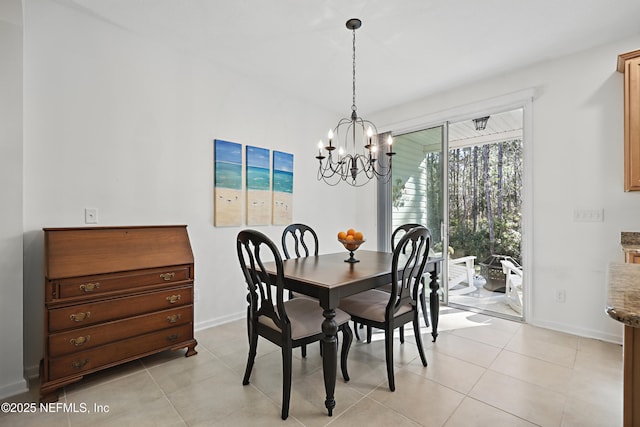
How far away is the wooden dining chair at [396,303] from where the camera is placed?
1.90m

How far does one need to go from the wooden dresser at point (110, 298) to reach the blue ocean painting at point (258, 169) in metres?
1.08

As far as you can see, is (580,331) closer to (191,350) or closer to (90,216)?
(191,350)

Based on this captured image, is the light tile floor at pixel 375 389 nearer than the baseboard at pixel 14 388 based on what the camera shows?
Yes

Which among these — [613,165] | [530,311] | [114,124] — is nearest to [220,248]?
[114,124]

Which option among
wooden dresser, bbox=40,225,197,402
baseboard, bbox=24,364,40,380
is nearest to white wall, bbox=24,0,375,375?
baseboard, bbox=24,364,40,380

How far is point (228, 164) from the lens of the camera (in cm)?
309

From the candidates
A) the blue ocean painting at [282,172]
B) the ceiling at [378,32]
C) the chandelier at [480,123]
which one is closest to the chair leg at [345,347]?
the blue ocean painting at [282,172]

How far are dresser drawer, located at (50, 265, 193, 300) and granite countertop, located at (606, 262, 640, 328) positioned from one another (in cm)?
238

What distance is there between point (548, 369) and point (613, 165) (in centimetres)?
180

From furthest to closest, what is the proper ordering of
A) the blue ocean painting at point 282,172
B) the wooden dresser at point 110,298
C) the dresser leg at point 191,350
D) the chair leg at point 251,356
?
the blue ocean painting at point 282,172
the dresser leg at point 191,350
the chair leg at point 251,356
the wooden dresser at point 110,298

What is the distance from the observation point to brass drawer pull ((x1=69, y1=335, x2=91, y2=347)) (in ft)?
6.10

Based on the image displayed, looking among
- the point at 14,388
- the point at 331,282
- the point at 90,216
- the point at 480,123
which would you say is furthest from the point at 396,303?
the point at 480,123

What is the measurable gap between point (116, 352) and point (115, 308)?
0.29 metres

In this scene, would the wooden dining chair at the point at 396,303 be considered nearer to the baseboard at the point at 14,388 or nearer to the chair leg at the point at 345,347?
the chair leg at the point at 345,347
